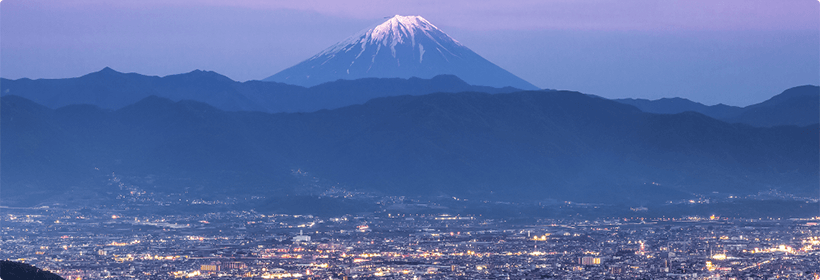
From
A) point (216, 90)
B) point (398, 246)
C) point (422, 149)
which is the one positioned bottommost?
point (398, 246)

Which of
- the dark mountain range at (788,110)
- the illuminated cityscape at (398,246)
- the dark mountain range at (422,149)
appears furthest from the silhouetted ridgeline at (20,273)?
the dark mountain range at (788,110)

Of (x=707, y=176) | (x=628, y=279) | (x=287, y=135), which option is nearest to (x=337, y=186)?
(x=287, y=135)

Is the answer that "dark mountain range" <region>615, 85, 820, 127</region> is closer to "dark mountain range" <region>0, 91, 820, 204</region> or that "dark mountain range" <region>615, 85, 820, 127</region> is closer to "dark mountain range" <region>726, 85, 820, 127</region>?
"dark mountain range" <region>726, 85, 820, 127</region>

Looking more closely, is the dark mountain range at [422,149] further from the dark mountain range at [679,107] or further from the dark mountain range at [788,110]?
the dark mountain range at [679,107]

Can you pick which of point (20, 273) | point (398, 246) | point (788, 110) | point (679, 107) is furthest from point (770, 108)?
point (20, 273)

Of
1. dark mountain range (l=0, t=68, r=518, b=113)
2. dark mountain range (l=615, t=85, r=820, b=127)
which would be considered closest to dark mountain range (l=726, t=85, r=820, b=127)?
dark mountain range (l=615, t=85, r=820, b=127)

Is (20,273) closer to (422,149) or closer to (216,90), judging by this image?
(422,149)
